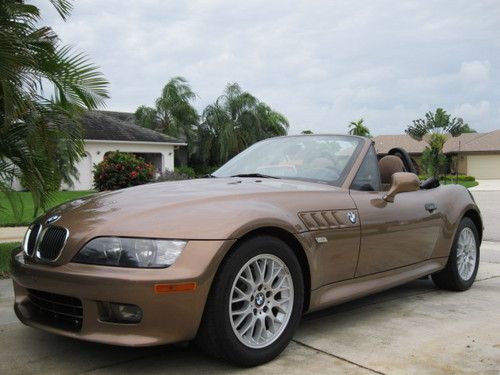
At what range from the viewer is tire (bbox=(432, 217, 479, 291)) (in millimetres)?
5367

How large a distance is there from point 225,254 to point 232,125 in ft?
117

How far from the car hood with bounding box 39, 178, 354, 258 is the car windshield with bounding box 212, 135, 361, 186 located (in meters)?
0.32

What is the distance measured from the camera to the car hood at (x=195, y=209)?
321cm

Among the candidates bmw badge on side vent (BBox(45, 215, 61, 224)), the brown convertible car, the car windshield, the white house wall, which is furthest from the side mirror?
the white house wall

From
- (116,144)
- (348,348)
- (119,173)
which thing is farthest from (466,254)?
(116,144)

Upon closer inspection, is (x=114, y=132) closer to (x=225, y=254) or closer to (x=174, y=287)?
(x=225, y=254)

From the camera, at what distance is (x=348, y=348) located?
3.77m

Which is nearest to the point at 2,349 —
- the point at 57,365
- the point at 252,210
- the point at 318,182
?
the point at 57,365

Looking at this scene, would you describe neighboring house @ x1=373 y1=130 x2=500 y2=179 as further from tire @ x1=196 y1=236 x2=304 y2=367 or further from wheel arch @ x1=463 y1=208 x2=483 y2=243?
tire @ x1=196 y1=236 x2=304 y2=367

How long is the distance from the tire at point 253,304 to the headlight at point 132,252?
319 millimetres

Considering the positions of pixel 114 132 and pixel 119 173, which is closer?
pixel 119 173

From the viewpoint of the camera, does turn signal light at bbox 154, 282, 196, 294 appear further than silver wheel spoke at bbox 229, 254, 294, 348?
No

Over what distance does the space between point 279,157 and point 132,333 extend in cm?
228

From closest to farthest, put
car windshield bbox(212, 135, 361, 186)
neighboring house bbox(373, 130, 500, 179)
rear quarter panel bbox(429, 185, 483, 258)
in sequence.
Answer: car windshield bbox(212, 135, 361, 186) → rear quarter panel bbox(429, 185, 483, 258) → neighboring house bbox(373, 130, 500, 179)
